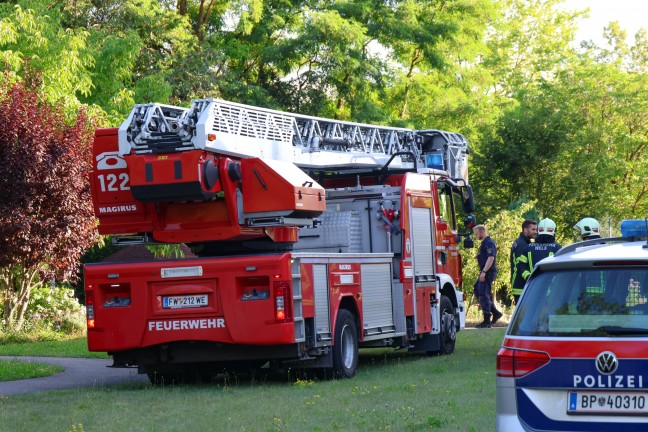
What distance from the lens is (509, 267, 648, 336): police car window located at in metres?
6.22

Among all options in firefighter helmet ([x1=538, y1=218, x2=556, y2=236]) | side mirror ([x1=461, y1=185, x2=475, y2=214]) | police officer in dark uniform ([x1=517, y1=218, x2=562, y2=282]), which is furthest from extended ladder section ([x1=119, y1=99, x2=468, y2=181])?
firefighter helmet ([x1=538, y1=218, x2=556, y2=236])

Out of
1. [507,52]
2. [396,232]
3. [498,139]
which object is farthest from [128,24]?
[507,52]

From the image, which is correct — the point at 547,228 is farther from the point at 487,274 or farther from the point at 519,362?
the point at 487,274

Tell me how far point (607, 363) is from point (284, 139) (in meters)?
9.03

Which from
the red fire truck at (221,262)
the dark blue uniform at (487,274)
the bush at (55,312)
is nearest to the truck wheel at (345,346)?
the red fire truck at (221,262)

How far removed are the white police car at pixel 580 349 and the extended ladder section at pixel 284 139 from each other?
6.81 meters

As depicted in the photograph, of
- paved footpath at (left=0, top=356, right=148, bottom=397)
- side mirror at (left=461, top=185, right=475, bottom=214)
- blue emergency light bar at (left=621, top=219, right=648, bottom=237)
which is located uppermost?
side mirror at (left=461, top=185, right=475, bottom=214)

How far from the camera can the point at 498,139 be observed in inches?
1452

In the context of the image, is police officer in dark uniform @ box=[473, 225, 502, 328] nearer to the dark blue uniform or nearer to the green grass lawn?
the dark blue uniform

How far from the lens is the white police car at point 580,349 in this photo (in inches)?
239

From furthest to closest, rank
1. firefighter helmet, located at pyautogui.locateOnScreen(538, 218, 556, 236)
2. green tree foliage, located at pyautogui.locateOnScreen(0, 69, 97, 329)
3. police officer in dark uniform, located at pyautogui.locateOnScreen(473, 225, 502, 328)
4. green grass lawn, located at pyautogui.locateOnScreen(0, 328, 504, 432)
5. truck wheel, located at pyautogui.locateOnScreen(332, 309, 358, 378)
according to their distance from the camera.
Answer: police officer in dark uniform, located at pyautogui.locateOnScreen(473, 225, 502, 328) < green tree foliage, located at pyautogui.locateOnScreen(0, 69, 97, 329) < firefighter helmet, located at pyautogui.locateOnScreen(538, 218, 556, 236) < truck wheel, located at pyautogui.locateOnScreen(332, 309, 358, 378) < green grass lawn, located at pyautogui.locateOnScreen(0, 328, 504, 432)

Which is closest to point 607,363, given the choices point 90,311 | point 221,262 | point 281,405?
point 281,405

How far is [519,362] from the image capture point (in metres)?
6.34

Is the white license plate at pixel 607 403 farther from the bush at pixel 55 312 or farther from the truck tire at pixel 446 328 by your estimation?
the bush at pixel 55 312
